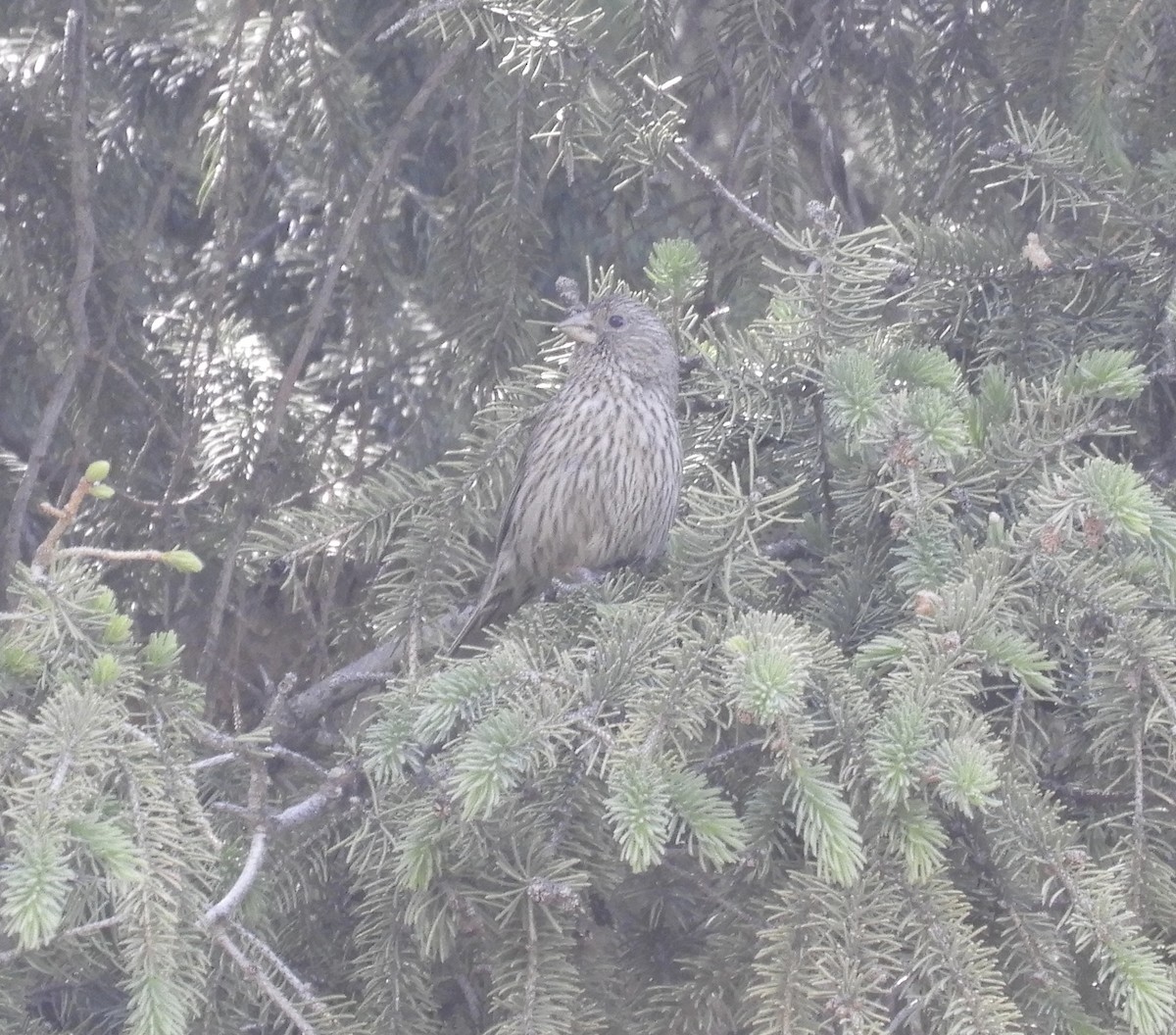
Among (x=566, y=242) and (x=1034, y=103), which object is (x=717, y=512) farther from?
(x=566, y=242)

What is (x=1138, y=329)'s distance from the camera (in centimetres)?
271

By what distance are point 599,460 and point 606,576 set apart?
72 cm

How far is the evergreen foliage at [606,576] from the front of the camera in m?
1.83

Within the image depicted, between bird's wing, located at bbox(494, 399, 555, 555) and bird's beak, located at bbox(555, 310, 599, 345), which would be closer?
bird's wing, located at bbox(494, 399, 555, 555)

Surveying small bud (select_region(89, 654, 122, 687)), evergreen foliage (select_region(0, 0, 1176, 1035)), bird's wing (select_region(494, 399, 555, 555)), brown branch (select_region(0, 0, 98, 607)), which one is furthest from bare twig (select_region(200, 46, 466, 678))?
small bud (select_region(89, 654, 122, 687))

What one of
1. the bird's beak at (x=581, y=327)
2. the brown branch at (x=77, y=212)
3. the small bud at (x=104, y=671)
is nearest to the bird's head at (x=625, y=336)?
the bird's beak at (x=581, y=327)

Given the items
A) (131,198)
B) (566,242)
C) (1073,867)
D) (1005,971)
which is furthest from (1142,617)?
(131,198)

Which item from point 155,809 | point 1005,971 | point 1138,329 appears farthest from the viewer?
point 1138,329

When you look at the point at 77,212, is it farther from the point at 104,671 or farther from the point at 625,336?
the point at 104,671

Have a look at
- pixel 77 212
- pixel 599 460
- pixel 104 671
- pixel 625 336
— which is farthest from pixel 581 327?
pixel 104 671

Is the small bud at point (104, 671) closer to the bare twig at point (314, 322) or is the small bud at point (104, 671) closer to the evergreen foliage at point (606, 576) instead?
the evergreen foliage at point (606, 576)

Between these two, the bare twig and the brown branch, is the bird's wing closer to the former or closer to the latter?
the bare twig

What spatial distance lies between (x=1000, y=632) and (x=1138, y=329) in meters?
1.02

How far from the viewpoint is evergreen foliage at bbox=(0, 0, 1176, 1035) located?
1828mm
